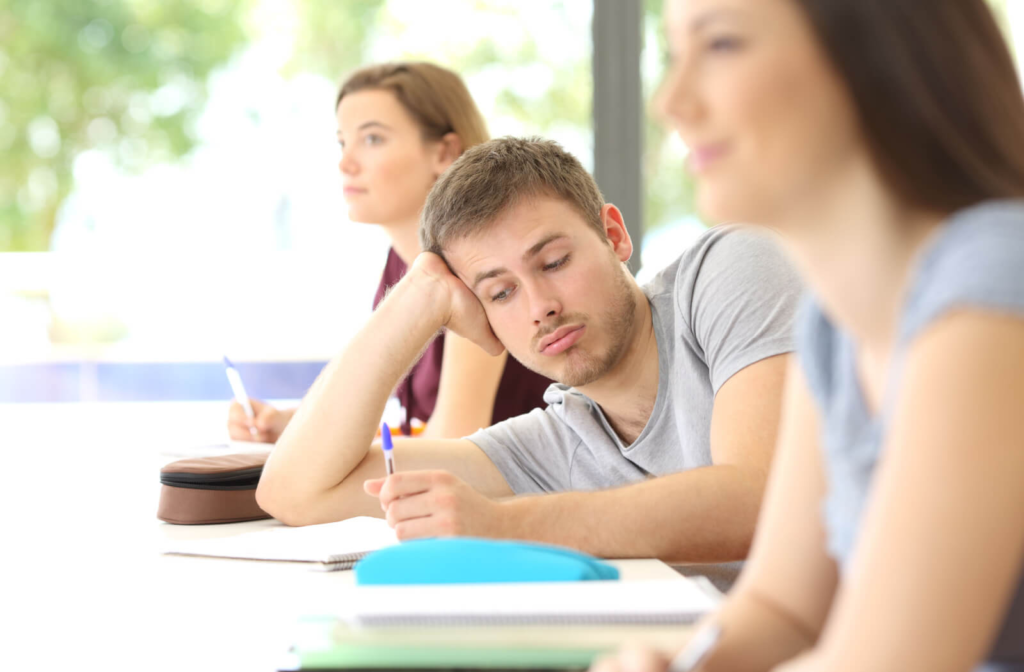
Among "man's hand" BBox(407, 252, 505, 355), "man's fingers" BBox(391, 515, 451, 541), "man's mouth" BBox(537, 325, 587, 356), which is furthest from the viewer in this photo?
"man's hand" BBox(407, 252, 505, 355)

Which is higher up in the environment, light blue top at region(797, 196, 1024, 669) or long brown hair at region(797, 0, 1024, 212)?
long brown hair at region(797, 0, 1024, 212)

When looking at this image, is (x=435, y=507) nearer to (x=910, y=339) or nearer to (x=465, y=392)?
(x=910, y=339)

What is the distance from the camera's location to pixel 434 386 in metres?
2.54

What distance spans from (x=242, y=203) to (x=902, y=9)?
689 centimetres

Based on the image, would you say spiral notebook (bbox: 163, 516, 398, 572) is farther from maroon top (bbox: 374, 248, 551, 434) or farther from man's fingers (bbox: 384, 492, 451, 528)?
maroon top (bbox: 374, 248, 551, 434)

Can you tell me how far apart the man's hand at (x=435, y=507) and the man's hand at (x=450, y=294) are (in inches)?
19.0

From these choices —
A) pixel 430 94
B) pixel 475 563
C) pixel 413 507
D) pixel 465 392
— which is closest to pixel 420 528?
pixel 413 507

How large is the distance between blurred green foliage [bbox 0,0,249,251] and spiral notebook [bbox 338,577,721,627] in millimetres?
7334

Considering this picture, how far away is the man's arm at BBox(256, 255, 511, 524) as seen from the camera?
5.17 ft

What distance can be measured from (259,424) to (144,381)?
5107 millimetres

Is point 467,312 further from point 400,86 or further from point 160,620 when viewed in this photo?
point 400,86

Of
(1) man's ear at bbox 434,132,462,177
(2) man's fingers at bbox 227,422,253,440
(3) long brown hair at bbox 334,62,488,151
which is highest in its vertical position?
(3) long brown hair at bbox 334,62,488,151

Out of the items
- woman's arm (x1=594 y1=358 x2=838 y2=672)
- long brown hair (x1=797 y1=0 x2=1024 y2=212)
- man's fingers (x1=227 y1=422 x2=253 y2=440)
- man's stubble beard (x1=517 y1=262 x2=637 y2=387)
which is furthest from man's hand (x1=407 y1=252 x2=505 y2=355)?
long brown hair (x1=797 y1=0 x2=1024 y2=212)

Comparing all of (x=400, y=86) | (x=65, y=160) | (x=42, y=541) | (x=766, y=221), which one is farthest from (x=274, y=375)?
(x=766, y=221)
